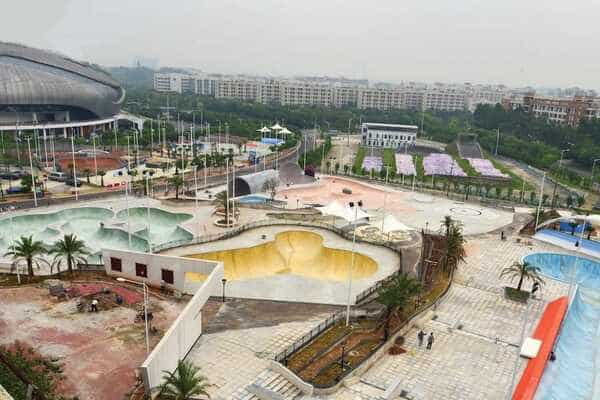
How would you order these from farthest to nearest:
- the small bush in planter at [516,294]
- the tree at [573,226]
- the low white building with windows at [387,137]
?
the low white building with windows at [387,137] < the tree at [573,226] < the small bush in planter at [516,294]

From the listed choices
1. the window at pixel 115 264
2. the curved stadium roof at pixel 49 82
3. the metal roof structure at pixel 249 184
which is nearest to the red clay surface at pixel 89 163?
the curved stadium roof at pixel 49 82

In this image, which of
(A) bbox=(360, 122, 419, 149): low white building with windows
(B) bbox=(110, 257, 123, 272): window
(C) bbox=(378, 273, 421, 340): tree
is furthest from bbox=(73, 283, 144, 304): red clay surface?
(A) bbox=(360, 122, 419, 149): low white building with windows

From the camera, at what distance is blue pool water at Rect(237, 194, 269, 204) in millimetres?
51787

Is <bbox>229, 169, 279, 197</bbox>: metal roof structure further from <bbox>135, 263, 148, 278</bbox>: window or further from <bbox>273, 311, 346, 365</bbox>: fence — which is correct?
<bbox>273, 311, 346, 365</bbox>: fence

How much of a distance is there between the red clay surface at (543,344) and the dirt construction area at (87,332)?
660 inches

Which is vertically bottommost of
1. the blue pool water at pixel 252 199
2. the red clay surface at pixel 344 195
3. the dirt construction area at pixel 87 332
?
the red clay surface at pixel 344 195

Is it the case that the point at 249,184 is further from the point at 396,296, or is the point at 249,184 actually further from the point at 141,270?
the point at 396,296

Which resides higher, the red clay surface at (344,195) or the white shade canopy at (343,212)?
the white shade canopy at (343,212)

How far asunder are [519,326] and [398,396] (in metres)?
11.1

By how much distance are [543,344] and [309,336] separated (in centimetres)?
1230

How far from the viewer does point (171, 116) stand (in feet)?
458

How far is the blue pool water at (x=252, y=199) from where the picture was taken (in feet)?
170

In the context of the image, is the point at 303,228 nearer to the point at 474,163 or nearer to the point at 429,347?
the point at 429,347

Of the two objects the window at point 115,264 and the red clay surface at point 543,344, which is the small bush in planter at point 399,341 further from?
the window at point 115,264
